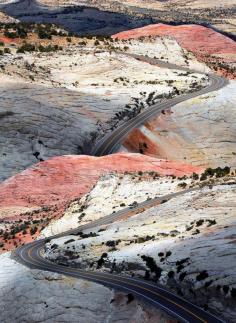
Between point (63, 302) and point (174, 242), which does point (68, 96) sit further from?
point (63, 302)

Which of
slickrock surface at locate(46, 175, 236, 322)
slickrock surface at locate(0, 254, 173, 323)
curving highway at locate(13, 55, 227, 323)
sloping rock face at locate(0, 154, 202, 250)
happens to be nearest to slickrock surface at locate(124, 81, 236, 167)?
sloping rock face at locate(0, 154, 202, 250)

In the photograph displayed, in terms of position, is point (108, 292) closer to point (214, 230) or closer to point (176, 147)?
Answer: point (214, 230)

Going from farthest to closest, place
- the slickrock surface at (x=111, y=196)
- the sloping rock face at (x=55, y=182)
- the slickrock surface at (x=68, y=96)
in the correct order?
the slickrock surface at (x=68, y=96), the sloping rock face at (x=55, y=182), the slickrock surface at (x=111, y=196)

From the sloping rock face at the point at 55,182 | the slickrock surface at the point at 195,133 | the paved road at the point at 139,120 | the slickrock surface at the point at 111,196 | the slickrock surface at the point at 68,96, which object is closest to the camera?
the slickrock surface at the point at 111,196

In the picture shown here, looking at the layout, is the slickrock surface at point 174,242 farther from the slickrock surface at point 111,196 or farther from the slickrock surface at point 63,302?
the slickrock surface at point 63,302

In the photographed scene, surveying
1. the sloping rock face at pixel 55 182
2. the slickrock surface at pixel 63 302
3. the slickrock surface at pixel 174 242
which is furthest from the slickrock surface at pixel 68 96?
the slickrock surface at pixel 63 302
